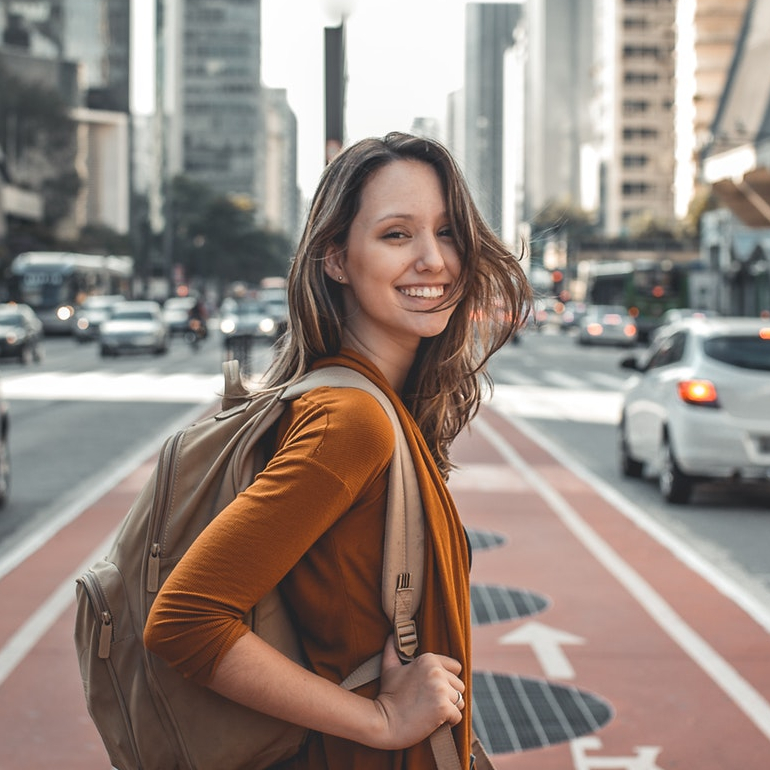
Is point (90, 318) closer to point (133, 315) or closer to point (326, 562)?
point (133, 315)

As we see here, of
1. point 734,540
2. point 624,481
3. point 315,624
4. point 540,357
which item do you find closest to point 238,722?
point 315,624

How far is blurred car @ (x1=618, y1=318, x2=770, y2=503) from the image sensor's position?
12000 millimetres

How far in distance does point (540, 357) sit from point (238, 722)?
1737 inches

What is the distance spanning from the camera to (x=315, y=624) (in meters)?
2.15

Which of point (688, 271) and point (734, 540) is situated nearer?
point (734, 540)

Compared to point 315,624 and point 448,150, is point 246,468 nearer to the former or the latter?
→ point 315,624

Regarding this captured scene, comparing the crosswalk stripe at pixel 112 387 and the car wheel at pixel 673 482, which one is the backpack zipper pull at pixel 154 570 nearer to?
the car wheel at pixel 673 482

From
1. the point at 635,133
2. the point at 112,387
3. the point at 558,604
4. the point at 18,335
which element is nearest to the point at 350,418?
the point at 558,604

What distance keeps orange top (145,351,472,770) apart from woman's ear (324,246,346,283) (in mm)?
148

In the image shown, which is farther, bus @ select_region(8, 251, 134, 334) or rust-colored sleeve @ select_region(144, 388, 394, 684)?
bus @ select_region(8, 251, 134, 334)

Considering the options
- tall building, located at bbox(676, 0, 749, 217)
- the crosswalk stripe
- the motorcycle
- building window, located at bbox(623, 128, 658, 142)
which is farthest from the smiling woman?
building window, located at bbox(623, 128, 658, 142)

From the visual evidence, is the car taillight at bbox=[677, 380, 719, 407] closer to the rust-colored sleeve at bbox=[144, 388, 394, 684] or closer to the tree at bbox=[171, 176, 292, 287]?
the rust-colored sleeve at bbox=[144, 388, 394, 684]

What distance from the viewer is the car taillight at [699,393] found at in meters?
12.1

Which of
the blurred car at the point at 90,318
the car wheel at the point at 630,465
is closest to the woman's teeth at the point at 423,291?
the car wheel at the point at 630,465
